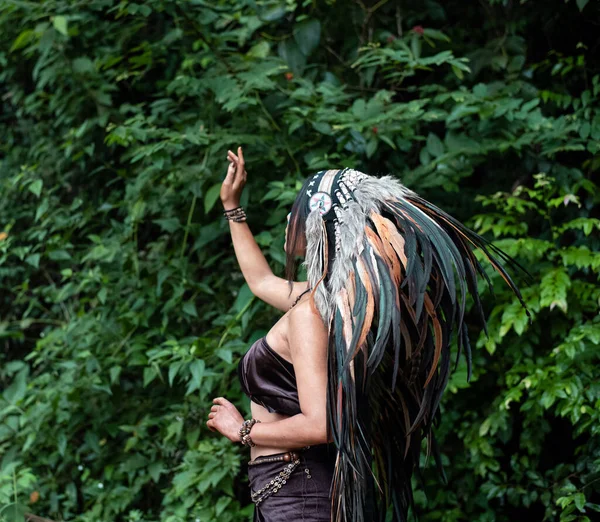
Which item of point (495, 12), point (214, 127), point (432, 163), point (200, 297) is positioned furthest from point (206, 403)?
point (495, 12)

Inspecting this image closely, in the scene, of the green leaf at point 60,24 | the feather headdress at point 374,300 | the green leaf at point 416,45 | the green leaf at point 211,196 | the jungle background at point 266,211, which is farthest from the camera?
the green leaf at point 416,45

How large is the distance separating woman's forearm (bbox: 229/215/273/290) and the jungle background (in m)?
0.50

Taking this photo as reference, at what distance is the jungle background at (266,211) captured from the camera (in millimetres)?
3104

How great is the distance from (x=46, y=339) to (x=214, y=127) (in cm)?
142

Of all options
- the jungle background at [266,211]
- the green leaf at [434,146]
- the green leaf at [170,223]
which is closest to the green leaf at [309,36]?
the jungle background at [266,211]

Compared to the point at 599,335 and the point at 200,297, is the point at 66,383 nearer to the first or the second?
the point at 200,297

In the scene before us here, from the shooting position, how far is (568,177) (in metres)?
3.37

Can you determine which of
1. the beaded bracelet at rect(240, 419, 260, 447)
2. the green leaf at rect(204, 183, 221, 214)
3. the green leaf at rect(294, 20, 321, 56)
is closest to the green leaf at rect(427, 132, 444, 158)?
the green leaf at rect(294, 20, 321, 56)

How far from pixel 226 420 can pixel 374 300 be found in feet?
2.01

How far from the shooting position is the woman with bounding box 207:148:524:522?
1866 mm

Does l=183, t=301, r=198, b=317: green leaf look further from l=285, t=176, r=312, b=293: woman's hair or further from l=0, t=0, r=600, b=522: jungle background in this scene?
l=285, t=176, r=312, b=293: woman's hair

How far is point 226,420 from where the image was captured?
2146 millimetres

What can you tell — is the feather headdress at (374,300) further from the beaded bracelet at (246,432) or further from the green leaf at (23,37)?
the green leaf at (23,37)

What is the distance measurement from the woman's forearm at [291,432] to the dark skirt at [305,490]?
0.10m
